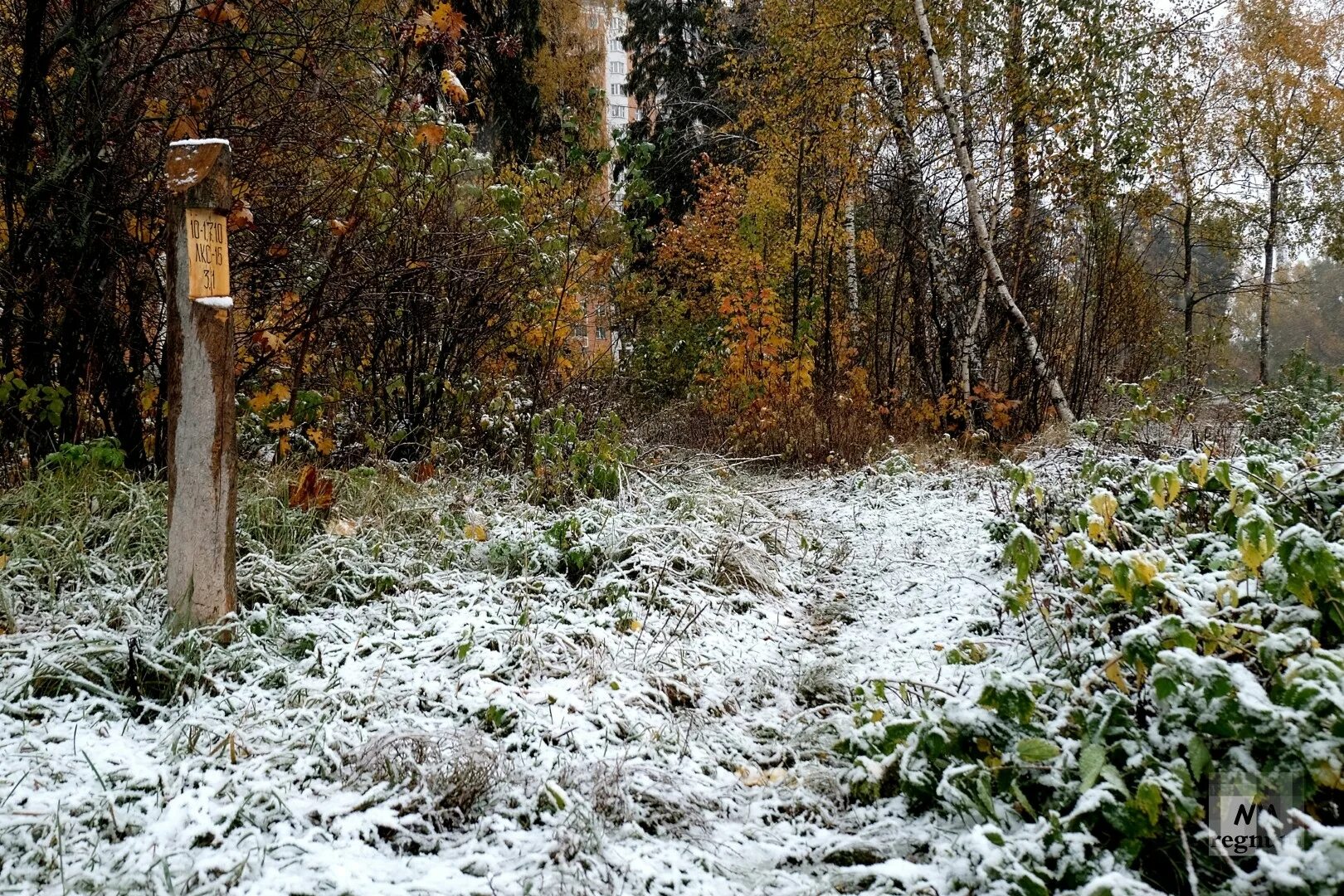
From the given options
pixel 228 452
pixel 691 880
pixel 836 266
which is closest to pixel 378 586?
pixel 228 452

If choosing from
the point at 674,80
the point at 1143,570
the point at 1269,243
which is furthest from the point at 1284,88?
the point at 1143,570

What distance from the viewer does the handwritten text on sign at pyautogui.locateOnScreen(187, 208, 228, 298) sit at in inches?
95.1

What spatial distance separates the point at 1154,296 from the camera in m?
12.5

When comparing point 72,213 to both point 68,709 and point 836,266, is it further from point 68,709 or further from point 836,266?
point 836,266

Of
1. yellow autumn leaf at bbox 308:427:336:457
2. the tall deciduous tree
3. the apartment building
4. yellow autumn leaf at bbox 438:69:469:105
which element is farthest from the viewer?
the tall deciduous tree

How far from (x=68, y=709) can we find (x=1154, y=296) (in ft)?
48.7

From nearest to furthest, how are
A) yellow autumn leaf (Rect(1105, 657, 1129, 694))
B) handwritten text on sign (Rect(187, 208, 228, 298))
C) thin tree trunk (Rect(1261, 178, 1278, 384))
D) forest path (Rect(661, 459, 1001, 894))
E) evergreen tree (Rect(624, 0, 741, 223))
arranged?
1. yellow autumn leaf (Rect(1105, 657, 1129, 694))
2. forest path (Rect(661, 459, 1001, 894))
3. handwritten text on sign (Rect(187, 208, 228, 298))
4. evergreen tree (Rect(624, 0, 741, 223))
5. thin tree trunk (Rect(1261, 178, 1278, 384))

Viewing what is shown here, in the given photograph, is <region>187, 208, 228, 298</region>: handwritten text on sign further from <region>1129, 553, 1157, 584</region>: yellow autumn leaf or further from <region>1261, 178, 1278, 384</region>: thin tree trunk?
<region>1261, 178, 1278, 384</region>: thin tree trunk

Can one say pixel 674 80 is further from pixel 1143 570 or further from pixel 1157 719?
pixel 1157 719

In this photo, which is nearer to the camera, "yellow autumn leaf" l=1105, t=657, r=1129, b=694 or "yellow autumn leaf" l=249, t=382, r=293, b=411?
"yellow autumn leaf" l=1105, t=657, r=1129, b=694

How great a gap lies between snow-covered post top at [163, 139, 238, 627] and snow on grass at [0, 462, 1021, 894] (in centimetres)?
25

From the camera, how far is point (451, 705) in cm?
232

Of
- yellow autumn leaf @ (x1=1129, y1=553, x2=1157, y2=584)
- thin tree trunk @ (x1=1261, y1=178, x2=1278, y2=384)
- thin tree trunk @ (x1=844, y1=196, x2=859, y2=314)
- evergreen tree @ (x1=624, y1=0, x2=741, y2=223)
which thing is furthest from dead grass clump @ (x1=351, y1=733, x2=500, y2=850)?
thin tree trunk @ (x1=1261, y1=178, x2=1278, y2=384)

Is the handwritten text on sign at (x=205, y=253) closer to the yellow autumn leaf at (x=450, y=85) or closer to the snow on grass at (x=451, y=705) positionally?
the snow on grass at (x=451, y=705)
